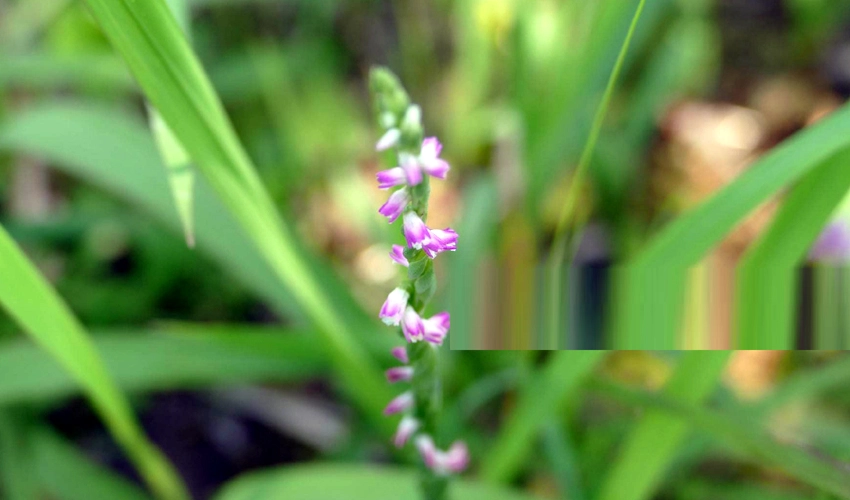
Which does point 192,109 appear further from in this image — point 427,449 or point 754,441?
point 754,441

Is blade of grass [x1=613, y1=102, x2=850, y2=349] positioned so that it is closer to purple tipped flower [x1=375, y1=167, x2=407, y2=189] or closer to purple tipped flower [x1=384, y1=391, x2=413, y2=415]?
purple tipped flower [x1=384, y1=391, x2=413, y2=415]

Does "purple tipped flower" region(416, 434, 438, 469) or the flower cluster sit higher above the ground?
the flower cluster

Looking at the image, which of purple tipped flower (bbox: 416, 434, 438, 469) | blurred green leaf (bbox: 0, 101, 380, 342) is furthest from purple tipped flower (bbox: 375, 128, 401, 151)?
blurred green leaf (bbox: 0, 101, 380, 342)

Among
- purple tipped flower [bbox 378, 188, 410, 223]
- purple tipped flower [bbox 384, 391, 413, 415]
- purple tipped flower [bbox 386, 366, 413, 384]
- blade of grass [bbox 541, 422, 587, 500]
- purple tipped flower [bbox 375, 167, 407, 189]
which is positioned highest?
purple tipped flower [bbox 375, 167, 407, 189]

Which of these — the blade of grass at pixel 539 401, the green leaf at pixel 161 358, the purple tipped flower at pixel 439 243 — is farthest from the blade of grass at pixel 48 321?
the blade of grass at pixel 539 401

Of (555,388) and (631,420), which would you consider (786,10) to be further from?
(555,388)

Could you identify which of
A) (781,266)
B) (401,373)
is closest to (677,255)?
(781,266)

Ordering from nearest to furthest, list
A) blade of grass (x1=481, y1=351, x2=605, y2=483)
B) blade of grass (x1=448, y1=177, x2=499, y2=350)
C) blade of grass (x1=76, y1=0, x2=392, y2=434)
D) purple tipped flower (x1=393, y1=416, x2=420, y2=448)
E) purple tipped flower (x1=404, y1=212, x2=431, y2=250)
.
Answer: purple tipped flower (x1=404, y1=212, x2=431, y2=250) → blade of grass (x1=76, y1=0, x2=392, y2=434) → purple tipped flower (x1=393, y1=416, x2=420, y2=448) → blade of grass (x1=448, y1=177, x2=499, y2=350) → blade of grass (x1=481, y1=351, x2=605, y2=483)
